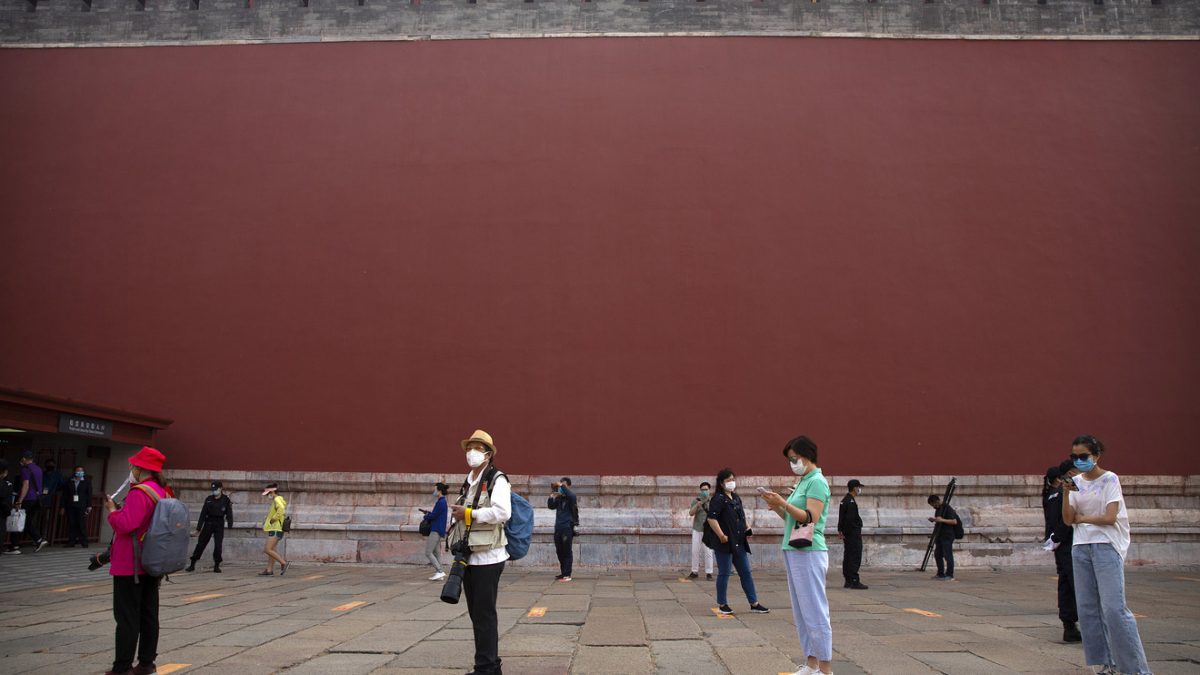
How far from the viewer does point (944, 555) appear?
31.0 feet

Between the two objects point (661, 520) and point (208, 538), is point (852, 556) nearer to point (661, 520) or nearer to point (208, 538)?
point (661, 520)

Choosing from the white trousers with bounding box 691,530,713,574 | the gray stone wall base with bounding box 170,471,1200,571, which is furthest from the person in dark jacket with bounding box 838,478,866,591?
the white trousers with bounding box 691,530,713,574

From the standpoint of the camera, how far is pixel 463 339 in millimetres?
11062

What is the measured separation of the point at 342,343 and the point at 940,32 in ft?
31.8

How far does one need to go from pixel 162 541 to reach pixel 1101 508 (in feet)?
16.1

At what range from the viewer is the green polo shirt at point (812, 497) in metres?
4.09

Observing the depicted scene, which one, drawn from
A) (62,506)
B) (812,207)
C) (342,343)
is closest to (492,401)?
(342,343)

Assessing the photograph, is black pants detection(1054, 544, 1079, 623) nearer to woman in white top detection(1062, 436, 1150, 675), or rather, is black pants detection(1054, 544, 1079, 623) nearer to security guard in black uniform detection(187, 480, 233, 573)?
woman in white top detection(1062, 436, 1150, 675)

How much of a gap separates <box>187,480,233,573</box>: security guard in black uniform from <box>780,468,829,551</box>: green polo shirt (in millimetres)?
8034

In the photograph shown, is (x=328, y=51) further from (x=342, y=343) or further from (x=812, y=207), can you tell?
(x=812, y=207)

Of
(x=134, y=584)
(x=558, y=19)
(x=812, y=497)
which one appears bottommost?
(x=134, y=584)

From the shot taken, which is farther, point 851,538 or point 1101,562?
point 851,538

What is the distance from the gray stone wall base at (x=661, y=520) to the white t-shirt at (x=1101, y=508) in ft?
20.3

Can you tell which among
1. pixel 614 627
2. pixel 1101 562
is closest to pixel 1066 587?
pixel 1101 562
